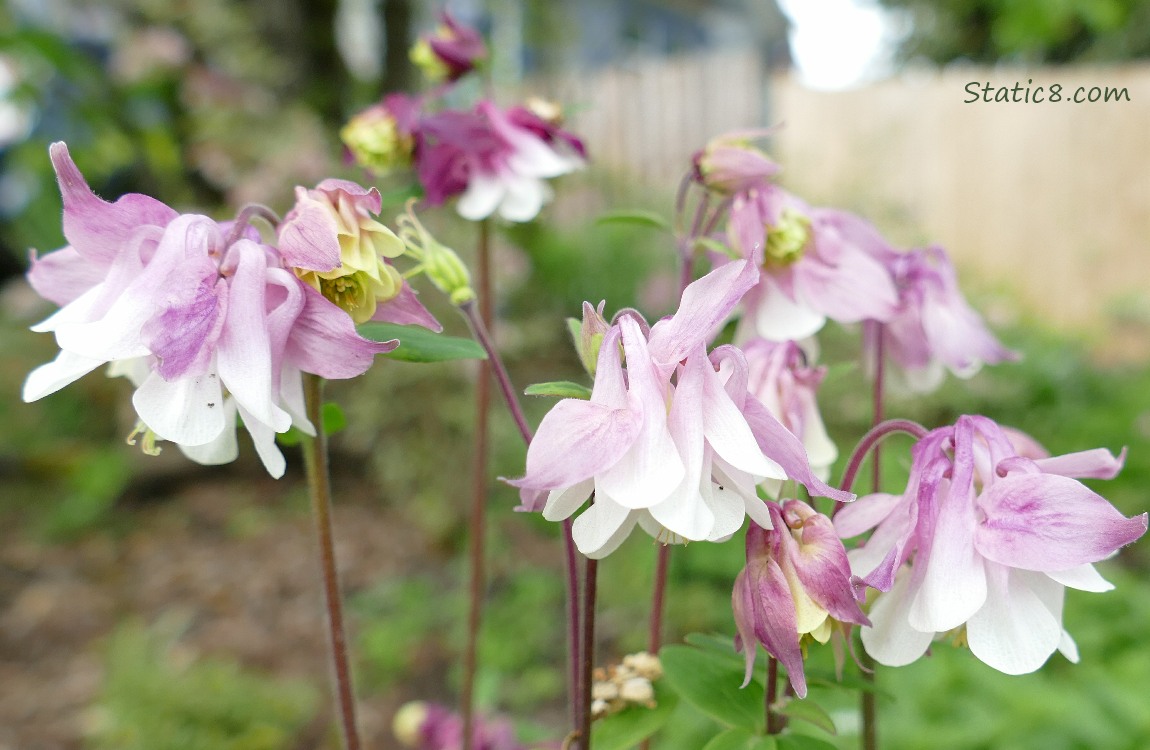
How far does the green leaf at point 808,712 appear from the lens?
0.53 metres

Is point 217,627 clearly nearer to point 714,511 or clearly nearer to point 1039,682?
point 1039,682

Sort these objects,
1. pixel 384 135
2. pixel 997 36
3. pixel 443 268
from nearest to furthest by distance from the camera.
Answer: pixel 443 268 < pixel 384 135 < pixel 997 36

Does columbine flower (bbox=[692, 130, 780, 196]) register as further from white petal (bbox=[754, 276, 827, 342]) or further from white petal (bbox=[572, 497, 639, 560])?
white petal (bbox=[572, 497, 639, 560])

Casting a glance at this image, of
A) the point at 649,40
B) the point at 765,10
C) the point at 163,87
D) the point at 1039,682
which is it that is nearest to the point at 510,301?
the point at 163,87

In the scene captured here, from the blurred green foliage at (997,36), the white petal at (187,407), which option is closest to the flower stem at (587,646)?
the white petal at (187,407)

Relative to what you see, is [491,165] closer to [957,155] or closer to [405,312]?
[405,312]

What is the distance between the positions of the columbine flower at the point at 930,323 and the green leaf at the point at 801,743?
0.33m

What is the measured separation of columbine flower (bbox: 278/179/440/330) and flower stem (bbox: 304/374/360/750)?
7cm

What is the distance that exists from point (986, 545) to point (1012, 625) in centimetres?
5

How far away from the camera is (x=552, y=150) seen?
993 millimetres

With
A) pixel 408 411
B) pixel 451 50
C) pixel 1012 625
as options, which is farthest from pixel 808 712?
pixel 408 411

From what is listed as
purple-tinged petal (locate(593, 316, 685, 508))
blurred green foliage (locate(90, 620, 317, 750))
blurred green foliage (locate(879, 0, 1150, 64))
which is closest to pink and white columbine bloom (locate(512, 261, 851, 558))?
purple-tinged petal (locate(593, 316, 685, 508))

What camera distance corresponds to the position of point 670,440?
0.43 metres

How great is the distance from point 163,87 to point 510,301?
1.57 metres
